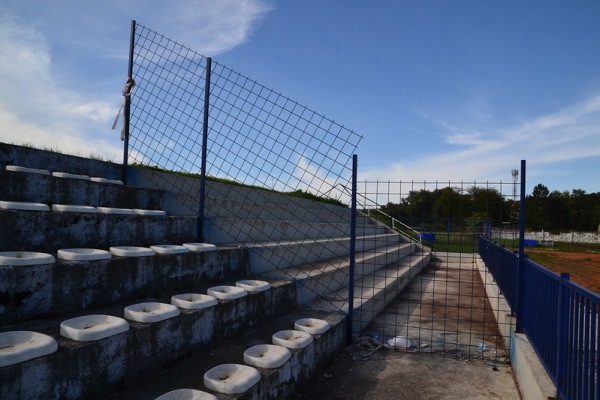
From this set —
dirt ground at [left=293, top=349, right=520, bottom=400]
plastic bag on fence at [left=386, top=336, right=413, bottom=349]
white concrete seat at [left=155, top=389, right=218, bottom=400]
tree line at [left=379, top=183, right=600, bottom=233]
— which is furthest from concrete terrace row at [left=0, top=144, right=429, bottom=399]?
tree line at [left=379, top=183, right=600, bottom=233]

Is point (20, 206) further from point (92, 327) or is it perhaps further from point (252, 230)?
point (252, 230)

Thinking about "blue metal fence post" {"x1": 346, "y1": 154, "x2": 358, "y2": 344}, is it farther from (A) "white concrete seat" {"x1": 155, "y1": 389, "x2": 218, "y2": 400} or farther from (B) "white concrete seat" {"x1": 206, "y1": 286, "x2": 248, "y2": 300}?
(A) "white concrete seat" {"x1": 155, "y1": 389, "x2": 218, "y2": 400}

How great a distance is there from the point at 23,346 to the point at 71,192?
2449 millimetres

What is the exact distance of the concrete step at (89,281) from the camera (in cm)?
228

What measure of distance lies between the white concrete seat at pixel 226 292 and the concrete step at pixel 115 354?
5 centimetres

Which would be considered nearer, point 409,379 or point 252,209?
point 409,379

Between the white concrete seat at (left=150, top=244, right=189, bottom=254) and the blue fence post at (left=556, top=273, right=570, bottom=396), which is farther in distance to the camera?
the white concrete seat at (left=150, top=244, right=189, bottom=254)

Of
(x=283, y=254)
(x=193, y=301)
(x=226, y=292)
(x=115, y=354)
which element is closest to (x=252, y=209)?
(x=283, y=254)

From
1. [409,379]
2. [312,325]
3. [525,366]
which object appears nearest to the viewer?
[525,366]

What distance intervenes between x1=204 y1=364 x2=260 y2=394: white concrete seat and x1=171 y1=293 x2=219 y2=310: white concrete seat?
542 millimetres

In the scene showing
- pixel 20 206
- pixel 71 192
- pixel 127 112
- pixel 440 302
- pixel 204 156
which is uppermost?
pixel 127 112

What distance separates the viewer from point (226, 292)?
3.46 m

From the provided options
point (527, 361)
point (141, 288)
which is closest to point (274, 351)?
point (141, 288)

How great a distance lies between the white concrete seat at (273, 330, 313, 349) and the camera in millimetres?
3094
